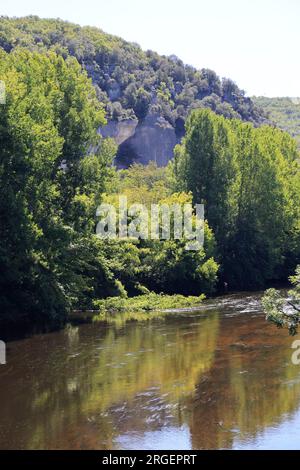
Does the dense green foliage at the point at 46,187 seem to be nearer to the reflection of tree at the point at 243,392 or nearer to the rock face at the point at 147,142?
the reflection of tree at the point at 243,392

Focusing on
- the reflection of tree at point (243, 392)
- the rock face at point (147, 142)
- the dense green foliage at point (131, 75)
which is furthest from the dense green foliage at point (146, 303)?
the rock face at point (147, 142)

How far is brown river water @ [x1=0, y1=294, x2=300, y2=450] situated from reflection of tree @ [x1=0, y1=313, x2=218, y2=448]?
0.03 meters

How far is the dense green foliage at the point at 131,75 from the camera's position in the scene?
136 metres

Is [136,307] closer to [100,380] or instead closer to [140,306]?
[140,306]

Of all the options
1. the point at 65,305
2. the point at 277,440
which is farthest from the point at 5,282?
the point at 277,440

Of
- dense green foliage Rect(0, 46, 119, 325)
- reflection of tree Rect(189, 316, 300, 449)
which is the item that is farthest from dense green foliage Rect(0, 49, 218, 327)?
reflection of tree Rect(189, 316, 300, 449)

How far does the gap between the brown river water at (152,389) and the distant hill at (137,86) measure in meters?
101

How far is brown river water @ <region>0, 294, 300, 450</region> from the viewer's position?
1603 cm

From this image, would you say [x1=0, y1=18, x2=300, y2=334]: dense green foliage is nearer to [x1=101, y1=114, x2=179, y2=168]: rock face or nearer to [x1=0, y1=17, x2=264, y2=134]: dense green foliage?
[x1=101, y1=114, x2=179, y2=168]: rock face

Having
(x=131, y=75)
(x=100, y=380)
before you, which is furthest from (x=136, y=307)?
(x=131, y=75)

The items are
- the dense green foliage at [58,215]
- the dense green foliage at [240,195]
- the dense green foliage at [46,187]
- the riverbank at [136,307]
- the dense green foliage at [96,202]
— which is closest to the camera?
the dense green foliage at [46,187]

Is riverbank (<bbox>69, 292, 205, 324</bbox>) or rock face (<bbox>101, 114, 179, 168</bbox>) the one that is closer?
riverbank (<bbox>69, 292, 205, 324</bbox>)

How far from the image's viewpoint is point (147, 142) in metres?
134

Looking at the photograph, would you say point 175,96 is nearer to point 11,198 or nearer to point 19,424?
point 11,198
